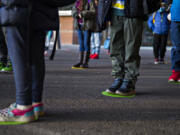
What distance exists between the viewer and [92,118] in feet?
9.30

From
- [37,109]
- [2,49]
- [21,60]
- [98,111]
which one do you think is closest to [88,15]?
[2,49]

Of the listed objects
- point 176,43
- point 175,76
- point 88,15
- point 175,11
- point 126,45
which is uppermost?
point 175,11

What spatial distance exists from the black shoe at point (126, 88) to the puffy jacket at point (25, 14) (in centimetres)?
160

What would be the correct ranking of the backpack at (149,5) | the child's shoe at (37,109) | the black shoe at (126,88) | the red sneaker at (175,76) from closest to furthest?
1. the child's shoe at (37,109)
2. the backpack at (149,5)
3. the black shoe at (126,88)
4. the red sneaker at (175,76)

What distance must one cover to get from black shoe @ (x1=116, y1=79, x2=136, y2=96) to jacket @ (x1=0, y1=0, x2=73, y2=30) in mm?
1595

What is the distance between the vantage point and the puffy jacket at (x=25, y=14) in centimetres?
241

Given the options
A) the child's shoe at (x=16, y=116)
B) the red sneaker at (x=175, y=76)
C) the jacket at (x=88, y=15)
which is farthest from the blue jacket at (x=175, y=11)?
the child's shoe at (x=16, y=116)

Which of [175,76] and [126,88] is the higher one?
[126,88]

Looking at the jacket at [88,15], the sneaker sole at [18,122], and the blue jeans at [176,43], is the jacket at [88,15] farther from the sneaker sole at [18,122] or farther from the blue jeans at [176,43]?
the sneaker sole at [18,122]

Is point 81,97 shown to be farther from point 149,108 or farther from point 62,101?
point 149,108

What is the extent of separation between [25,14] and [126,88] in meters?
1.93

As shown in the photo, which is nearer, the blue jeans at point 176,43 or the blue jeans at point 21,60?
the blue jeans at point 21,60

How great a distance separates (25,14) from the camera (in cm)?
242

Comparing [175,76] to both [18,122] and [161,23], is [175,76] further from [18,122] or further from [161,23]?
[161,23]
